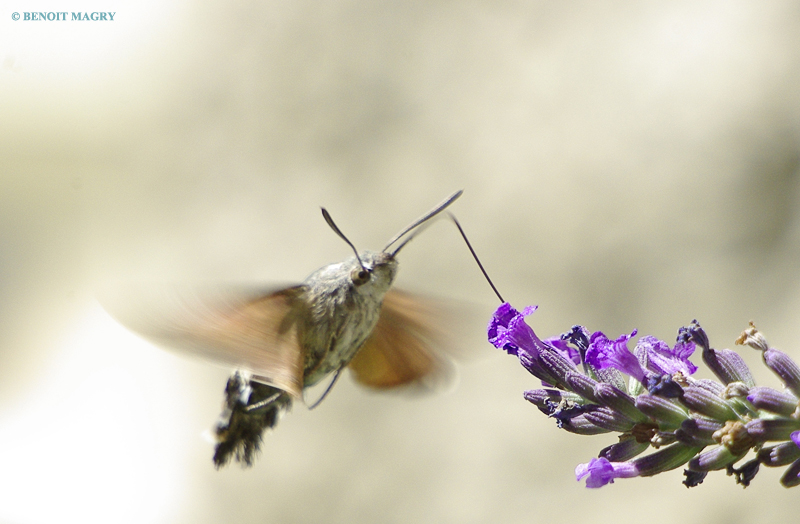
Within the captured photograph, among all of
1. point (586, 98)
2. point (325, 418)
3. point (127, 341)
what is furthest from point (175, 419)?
point (586, 98)

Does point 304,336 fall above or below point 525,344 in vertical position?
above

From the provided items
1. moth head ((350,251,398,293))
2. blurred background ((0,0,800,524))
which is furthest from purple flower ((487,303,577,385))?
blurred background ((0,0,800,524))

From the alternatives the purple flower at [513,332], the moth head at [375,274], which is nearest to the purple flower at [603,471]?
the purple flower at [513,332]

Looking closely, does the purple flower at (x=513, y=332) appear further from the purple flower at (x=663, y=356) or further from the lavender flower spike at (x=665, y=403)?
the purple flower at (x=663, y=356)

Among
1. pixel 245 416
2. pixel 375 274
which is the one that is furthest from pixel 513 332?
pixel 245 416

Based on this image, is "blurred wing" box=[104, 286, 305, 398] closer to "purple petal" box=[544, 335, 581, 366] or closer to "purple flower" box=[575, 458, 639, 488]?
"purple petal" box=[544, 335, 581, 366]

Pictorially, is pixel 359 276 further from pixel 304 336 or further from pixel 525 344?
pixel 525 344
